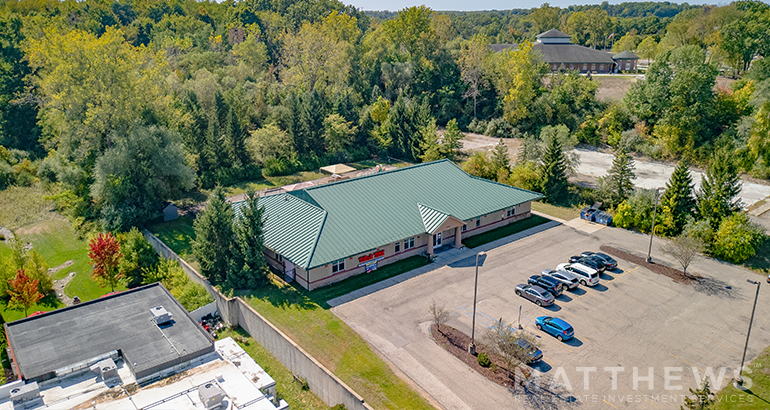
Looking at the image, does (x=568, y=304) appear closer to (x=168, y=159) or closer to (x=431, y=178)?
(x=431, y=178)

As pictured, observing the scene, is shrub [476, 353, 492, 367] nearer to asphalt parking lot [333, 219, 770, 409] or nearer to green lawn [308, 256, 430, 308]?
asphalt parking lot [333, 219, 770, 409]

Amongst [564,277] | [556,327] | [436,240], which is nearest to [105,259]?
[436,240]

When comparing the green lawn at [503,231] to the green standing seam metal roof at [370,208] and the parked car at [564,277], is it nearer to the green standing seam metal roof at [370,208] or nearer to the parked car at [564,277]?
the green standing seam metal roof at [370,208]

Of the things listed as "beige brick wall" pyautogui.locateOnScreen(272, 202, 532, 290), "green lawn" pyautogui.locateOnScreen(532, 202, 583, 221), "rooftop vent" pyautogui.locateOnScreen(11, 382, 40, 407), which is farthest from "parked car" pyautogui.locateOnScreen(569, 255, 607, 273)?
"rooftop vent" pyautogui.locateOnScreen(11, 382, 40, 407)

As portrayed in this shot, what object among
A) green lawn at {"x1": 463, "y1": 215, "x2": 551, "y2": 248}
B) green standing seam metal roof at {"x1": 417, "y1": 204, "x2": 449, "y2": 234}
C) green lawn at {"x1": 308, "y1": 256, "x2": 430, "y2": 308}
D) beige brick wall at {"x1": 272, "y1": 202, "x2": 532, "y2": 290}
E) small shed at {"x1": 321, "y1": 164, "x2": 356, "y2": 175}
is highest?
green standing seam metal roof at {"x1": 417, "y1": 204, "x2": 449, "y2": 234}

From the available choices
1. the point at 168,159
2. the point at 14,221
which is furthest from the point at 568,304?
the point at 14,221

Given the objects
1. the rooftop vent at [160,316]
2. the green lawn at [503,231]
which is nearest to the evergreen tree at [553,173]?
the green lawn at [503,231]

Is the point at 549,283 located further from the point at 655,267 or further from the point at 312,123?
the point at 312,123
